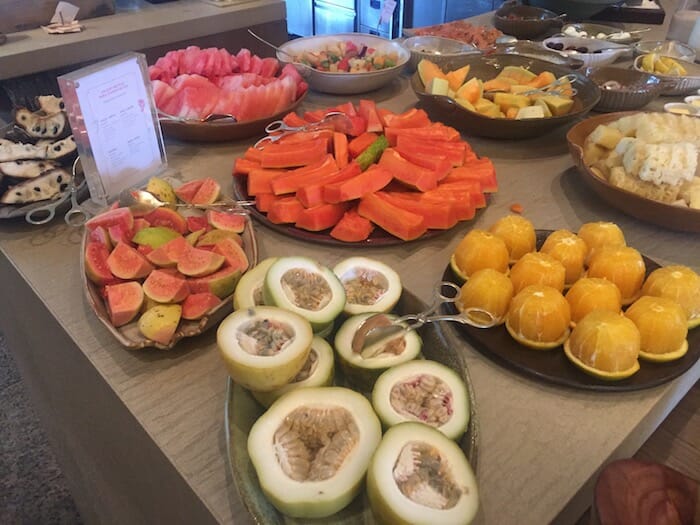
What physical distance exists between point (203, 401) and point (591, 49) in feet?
5.81

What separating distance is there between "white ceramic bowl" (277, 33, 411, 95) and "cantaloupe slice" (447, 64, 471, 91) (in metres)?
0.18

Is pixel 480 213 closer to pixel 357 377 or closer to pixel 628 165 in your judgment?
pixel 628 165

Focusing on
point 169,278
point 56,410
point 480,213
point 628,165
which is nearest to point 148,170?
point 169,278

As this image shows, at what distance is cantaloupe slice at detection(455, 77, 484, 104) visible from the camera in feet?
4.82

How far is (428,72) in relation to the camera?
155 centimetres

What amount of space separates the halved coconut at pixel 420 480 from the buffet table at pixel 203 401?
11cm

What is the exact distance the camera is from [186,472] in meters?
0.68

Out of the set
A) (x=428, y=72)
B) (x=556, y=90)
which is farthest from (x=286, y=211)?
(x=556, y=90)

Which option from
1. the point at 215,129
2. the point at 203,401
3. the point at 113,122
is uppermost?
the point at 113,122

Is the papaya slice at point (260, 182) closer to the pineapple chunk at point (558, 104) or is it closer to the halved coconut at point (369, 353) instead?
the halved coconut at point (369, 353)

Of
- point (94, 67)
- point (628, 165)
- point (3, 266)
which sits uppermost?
point (94, 67)

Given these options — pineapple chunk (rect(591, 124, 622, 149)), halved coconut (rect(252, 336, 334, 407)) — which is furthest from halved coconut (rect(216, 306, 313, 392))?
pineapple chunk (rect(591, 124, 622, 149))

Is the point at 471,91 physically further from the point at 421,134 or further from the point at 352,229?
the point at 352,229

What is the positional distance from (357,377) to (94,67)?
28.8 inches
